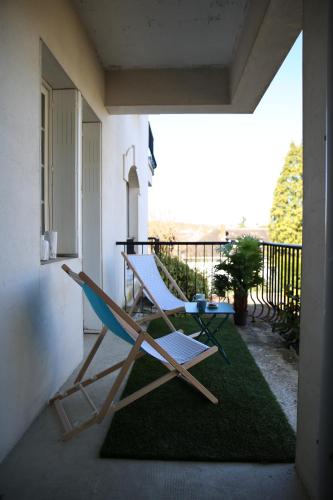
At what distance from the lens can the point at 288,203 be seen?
A: 49.3ft

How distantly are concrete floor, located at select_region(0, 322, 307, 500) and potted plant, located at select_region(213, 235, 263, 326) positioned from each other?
281cm

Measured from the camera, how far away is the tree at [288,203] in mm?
14694

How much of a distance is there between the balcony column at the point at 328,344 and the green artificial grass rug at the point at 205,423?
40 centimetres

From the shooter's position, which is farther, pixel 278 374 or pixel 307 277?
pixel 278 374

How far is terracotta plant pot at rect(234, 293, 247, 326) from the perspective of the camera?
4500 mm

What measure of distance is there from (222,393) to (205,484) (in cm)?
92

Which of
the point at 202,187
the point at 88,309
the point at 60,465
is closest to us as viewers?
the point at 60,465

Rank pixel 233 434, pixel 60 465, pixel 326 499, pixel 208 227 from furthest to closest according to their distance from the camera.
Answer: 1. pixel 208 227
2. pixel 233 434
3. pixel 60 465
4. pixel 326 499

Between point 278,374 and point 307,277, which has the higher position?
point 307,277


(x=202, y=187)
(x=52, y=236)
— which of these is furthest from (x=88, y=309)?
(x=202, y=187)

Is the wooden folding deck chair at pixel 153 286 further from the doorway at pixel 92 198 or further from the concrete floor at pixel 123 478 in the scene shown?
the concrete floor at pixel 123 478

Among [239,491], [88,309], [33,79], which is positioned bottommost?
[239,491]

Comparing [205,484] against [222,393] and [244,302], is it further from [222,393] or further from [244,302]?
[244,302]

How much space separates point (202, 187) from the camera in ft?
94.1
